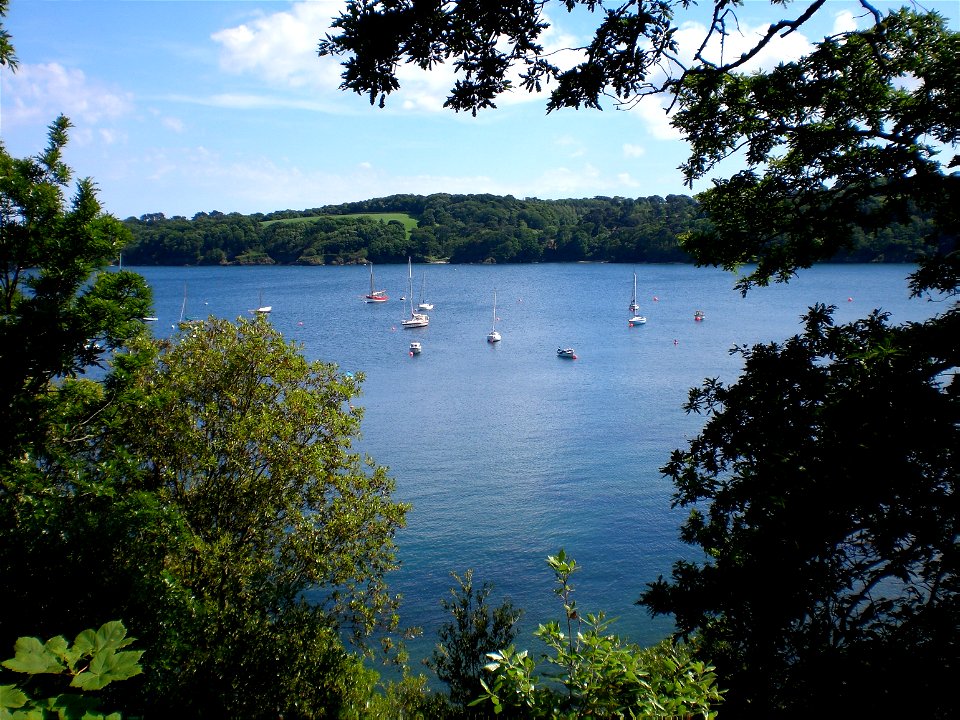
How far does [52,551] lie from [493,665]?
6.06m

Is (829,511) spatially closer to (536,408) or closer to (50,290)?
(50,290)

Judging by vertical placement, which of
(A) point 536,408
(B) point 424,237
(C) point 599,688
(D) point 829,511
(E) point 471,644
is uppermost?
(B) point 424,237

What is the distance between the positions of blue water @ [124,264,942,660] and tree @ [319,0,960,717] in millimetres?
12792

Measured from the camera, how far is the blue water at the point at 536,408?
78.8ft

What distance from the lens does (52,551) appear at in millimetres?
7512

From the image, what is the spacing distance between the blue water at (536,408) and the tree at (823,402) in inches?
504

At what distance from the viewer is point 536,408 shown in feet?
146

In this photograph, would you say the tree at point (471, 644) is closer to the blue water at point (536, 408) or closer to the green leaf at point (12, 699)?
the green leaf at point (12, 699)

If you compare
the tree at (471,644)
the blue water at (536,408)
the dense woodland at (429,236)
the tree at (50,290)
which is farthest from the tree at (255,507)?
the dense woodland at (429,236)

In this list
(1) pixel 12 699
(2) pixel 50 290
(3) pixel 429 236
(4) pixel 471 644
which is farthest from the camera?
(3) pixel 429 236

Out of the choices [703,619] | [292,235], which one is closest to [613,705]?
→ [703,619]

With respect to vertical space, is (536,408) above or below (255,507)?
below

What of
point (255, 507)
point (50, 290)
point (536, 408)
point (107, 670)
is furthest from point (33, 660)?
point (536, 408)

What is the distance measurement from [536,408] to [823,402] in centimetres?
3696
